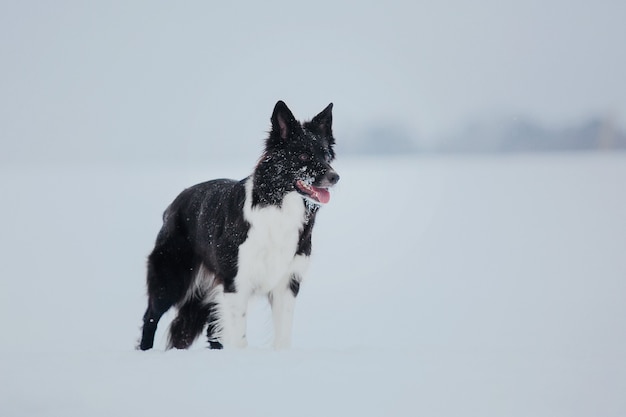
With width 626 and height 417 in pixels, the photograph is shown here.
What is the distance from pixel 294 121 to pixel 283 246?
42.9 inches

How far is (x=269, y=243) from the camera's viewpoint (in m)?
4.91

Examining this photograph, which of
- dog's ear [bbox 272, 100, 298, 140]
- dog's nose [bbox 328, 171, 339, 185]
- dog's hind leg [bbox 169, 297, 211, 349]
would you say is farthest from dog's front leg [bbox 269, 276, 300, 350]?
dog's ear [bbox 272, 100, 298, 140]

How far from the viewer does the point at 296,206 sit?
500 centimetres

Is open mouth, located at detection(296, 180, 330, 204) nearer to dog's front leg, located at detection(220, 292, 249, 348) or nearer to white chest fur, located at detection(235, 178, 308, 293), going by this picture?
white chest fur, located at detection(235, 178, 308, 293)

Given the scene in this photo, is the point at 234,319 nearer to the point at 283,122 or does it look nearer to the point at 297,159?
the point at 297,159

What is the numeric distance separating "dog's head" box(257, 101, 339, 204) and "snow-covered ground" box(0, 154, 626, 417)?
1.31 m

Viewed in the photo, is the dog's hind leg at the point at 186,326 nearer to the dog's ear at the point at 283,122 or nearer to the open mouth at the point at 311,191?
the open mouth at the point at 311,191

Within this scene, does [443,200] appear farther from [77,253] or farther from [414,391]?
[414,391]

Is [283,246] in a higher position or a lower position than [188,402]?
higher

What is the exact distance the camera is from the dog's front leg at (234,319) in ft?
16.3

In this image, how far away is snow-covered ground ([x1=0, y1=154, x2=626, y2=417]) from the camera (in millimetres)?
3131

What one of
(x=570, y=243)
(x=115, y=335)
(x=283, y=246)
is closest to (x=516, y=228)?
(x=570, y=243)

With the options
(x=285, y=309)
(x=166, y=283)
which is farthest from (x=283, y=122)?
(x=166, y=283)

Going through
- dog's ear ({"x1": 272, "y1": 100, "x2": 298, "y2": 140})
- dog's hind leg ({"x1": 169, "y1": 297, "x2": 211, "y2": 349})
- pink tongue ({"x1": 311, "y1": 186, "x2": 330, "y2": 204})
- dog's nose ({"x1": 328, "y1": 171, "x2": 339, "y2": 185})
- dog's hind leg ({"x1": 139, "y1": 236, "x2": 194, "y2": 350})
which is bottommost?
dog's hind leg ({"x1": 169, "y1": 297, "x2": 211, "y2": 349})
